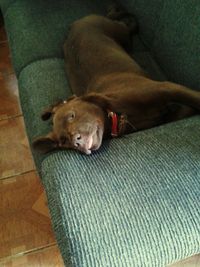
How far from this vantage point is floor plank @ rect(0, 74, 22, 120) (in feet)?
7.87

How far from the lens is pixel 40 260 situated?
5.40 ft

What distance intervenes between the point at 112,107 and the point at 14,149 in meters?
0.94

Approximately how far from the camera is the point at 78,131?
1.31 metres

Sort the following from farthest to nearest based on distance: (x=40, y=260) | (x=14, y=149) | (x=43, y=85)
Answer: (x=14, y=149), (x=43, y=85), (x=40, y=260)

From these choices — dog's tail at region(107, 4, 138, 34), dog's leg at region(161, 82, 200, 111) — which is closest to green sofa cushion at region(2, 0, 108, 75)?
dog's tail at region(107, 4, 138, 34)

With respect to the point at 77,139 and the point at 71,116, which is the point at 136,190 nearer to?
the point at 77,139

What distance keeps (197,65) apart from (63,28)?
895 mm

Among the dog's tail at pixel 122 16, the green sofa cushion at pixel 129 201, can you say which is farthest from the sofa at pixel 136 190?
the dog's tail at pixel 122 16

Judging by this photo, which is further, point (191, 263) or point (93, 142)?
point (191, 263)

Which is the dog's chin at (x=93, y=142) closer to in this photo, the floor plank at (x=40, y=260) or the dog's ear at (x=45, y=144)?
the dog's ear at (x=45, y=144)

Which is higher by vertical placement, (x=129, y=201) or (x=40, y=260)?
(x=129, y=201)

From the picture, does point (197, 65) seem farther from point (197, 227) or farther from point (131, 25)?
point (197, 227)

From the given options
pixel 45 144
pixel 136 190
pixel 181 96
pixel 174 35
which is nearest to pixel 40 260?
pixel 45 144

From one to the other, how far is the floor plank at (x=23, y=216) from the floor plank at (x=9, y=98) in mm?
540
